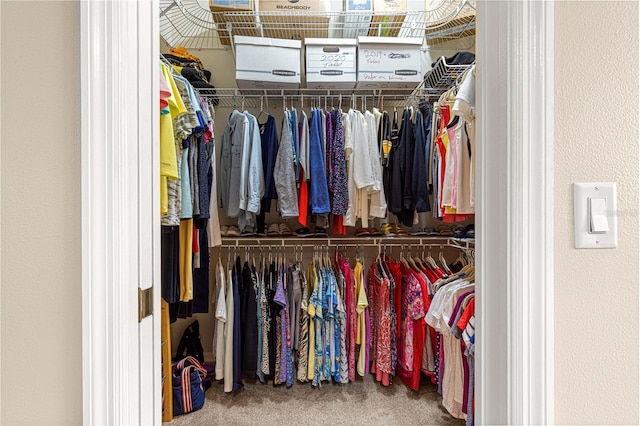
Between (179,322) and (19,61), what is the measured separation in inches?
89.3

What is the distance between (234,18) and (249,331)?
76.8 inches

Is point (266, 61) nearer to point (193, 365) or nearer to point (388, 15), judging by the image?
point (388, 15)

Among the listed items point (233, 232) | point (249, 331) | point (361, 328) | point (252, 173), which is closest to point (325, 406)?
point (361, 328)

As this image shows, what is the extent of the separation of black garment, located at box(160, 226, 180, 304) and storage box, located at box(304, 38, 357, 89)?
1.32 meters

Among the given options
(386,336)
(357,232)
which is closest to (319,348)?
(386,336)

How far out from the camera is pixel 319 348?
7.30 ft

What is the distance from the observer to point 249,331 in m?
2.20

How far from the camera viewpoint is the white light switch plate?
565 mm

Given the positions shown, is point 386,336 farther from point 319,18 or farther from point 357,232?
point 319,18

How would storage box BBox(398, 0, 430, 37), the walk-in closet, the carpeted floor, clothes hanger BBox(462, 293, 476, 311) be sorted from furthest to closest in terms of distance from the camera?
storage box BBox(398, 0, 430, 37)
the walk-in closet
the carpeted floor
clothes hanger BBox(462, 293, 476, 311)

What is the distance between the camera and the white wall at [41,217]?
589mm

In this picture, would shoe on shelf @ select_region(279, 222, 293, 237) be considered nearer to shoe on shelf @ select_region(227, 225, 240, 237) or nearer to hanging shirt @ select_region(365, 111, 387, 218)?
shoe on shelf @ select_region(227, 225, 240, 237)

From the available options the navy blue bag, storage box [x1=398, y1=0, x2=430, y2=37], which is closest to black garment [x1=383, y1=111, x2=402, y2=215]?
storage box [x1=398, y1=0, x2=430, y2=37]

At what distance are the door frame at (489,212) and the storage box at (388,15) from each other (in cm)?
174
